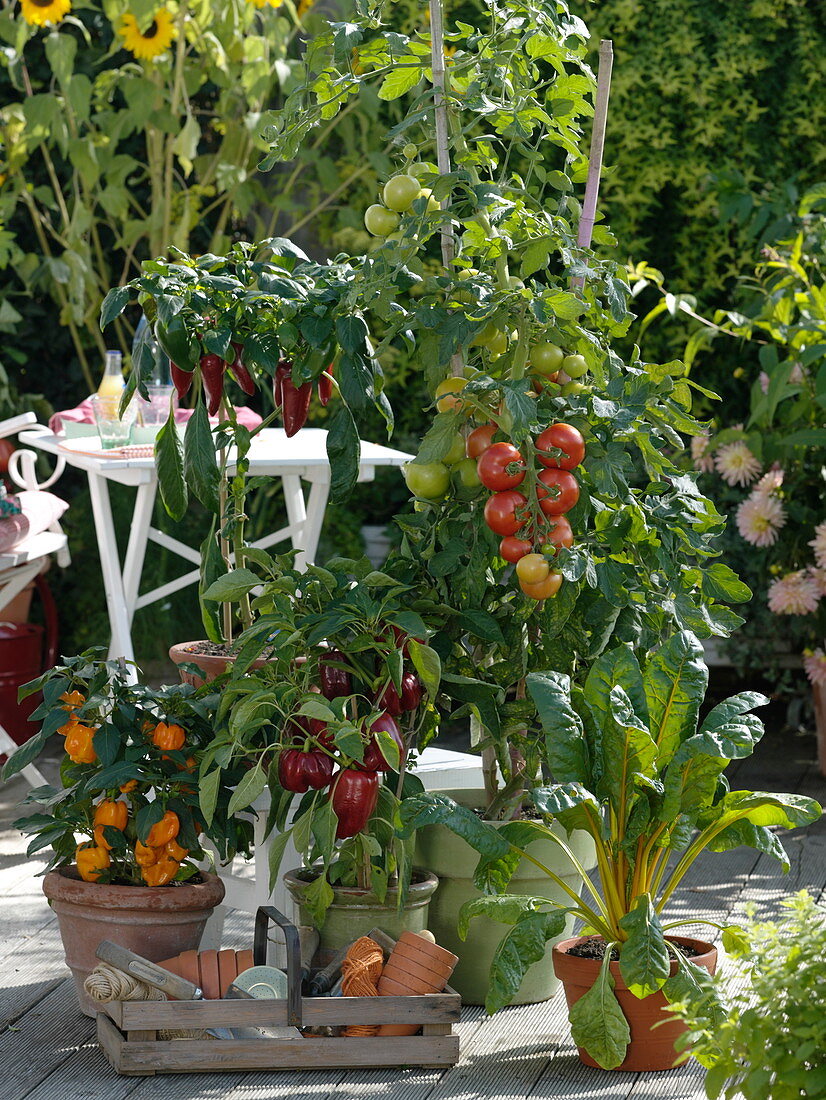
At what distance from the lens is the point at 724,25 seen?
4.04 meters

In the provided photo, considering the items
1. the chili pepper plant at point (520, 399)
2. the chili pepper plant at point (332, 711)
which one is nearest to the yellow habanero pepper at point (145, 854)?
the chili pepper plant at point (332, 711)

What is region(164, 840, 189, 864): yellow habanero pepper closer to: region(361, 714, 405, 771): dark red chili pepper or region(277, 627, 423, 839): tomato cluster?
region(277, 627, 423, 839): tomato cluster

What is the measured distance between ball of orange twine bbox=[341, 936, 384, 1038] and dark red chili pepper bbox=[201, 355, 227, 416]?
34.9 inches

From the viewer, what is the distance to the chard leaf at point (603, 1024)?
1.93 metres

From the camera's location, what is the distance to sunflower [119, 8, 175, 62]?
4.17 meters

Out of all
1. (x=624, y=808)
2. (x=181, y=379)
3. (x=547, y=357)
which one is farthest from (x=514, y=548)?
(x=181, y=379)

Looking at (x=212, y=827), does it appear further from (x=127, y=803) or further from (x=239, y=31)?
(x=239, y=31)

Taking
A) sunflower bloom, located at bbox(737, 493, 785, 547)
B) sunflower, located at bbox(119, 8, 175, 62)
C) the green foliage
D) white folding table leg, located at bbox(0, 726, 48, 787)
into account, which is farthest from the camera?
sunflower, located at bbox(119, 8, 175, 62)

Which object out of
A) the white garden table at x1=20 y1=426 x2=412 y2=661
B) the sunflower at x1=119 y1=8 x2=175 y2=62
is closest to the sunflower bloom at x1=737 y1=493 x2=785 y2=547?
the white garden table at x1=20 y1=426 x2=412 y2=661

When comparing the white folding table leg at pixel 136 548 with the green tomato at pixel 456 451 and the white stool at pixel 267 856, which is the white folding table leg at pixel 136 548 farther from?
the green tomato at pixel 456 451

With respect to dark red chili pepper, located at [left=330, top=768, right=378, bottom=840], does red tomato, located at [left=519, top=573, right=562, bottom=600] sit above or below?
above

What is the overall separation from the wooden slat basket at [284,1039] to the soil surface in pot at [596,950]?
20 centimetres

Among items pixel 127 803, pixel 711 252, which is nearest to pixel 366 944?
pixel 127 803

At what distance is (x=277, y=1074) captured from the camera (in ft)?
6.64
